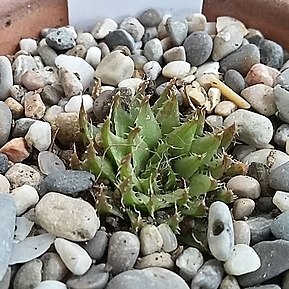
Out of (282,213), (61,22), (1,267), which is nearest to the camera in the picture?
(1,267)

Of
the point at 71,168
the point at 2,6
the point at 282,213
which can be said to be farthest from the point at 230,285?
the point at 2,6

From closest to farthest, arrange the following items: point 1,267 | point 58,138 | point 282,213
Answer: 1. point 1,267
2. point 282,213
3. point 58,138

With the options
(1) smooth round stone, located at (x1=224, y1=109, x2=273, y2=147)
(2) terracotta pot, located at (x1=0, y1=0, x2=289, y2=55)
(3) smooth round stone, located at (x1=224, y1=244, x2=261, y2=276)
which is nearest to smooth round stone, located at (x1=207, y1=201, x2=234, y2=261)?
(3) smooth round stone, located at (x1=224, y1=244, x2=261, y2=276)

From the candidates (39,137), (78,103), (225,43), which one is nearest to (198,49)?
(225,43)

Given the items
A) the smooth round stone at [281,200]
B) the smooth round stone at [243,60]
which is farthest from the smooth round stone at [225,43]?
the smooth round stone at [281,200]

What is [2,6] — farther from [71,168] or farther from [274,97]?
[274,97]
